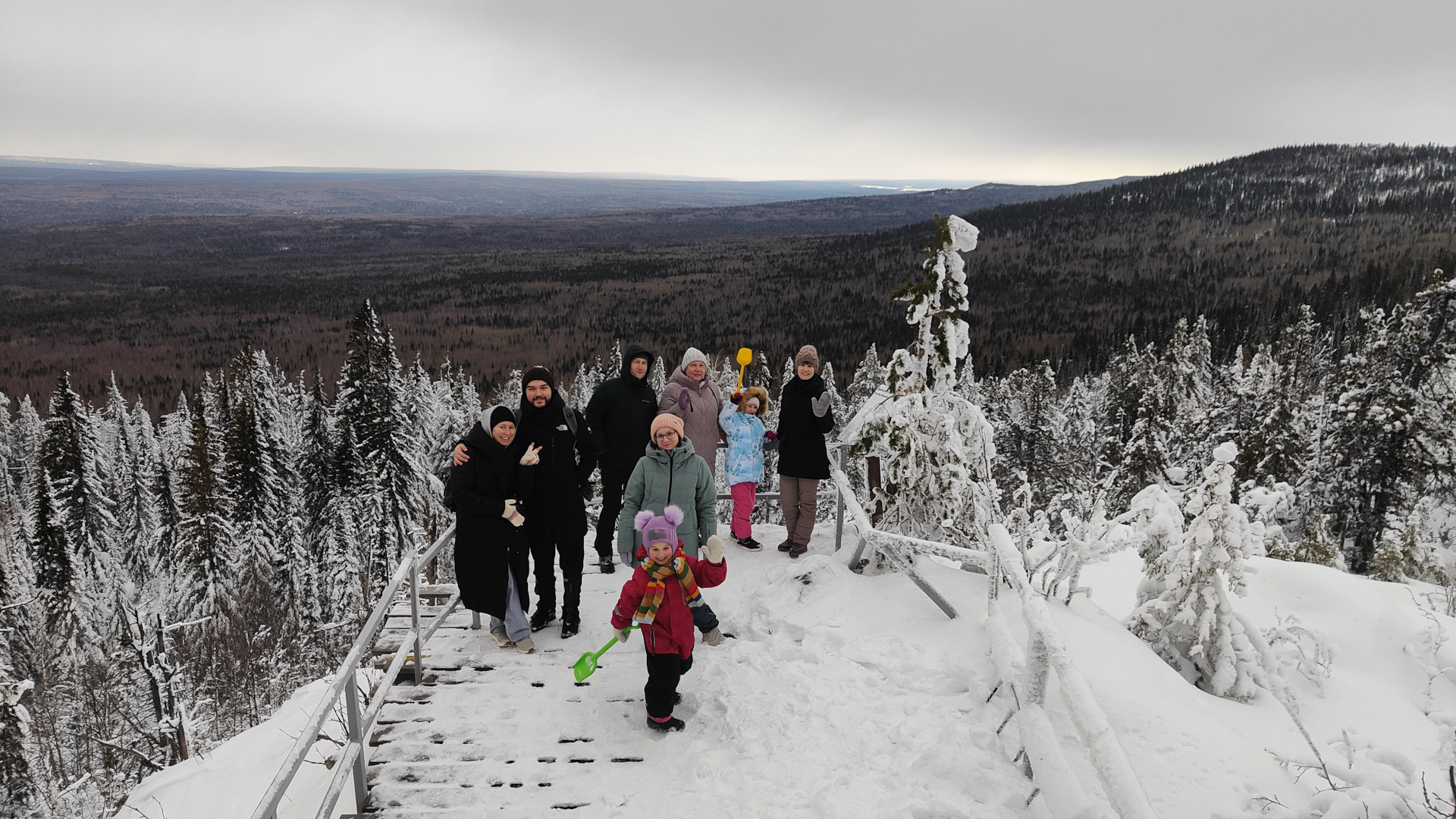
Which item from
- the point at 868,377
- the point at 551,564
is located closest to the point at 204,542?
the point at 551,564

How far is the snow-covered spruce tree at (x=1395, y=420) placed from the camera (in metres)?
15.9

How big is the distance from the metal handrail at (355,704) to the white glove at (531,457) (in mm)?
1042

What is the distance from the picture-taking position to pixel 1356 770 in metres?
3.32

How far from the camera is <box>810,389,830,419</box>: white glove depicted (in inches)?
288

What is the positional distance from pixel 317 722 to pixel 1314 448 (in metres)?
26.8

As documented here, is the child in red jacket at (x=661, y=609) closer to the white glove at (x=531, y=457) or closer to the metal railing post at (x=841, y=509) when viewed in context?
Answer: the white glove at (x=531, y=457)

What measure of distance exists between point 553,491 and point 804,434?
278 cm

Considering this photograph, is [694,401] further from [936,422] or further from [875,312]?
[875,312]

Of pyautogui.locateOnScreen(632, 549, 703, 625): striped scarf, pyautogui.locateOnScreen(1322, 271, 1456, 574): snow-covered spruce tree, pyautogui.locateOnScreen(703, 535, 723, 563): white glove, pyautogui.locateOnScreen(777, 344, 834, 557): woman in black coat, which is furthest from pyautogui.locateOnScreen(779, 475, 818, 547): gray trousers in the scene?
pyautogui.locateOnScreen(1322, 271, 1456, 574): snow-covered spruce tree

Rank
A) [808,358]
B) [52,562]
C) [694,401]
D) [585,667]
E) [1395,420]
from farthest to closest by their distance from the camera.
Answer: [52,562]
[1395,420]
[694,401]
[808,358]
[585,667]

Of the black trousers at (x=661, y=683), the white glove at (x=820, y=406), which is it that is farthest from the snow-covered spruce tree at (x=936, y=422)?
the black trousers at (x=661, y=683)

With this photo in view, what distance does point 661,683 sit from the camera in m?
4.96

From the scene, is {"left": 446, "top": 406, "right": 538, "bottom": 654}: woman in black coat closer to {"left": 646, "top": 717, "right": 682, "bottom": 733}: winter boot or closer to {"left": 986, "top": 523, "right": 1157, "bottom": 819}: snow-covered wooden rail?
{"left": 646, "top": 717, "right": 682, "bottom": 733}: winter boot

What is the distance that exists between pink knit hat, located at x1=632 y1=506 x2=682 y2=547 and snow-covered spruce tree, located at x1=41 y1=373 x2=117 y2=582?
35.8 m
